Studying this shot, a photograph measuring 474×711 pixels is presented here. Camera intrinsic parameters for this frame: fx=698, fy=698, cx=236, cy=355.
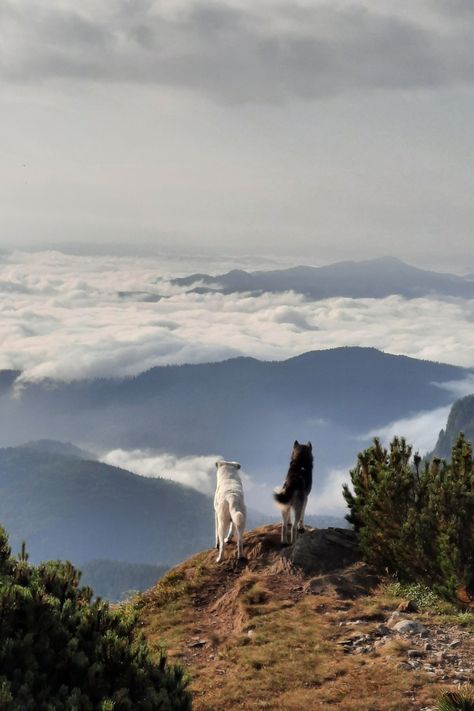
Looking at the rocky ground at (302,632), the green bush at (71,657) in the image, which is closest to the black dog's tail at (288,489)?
the rocky ground at (302,632)

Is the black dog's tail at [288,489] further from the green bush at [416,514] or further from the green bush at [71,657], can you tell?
the green bush at [71,657]

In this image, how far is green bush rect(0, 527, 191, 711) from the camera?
8.05m

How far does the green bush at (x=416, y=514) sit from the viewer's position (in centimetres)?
1760

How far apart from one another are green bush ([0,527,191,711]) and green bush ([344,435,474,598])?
10.2 metres

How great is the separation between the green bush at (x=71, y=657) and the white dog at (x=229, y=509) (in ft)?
36.2

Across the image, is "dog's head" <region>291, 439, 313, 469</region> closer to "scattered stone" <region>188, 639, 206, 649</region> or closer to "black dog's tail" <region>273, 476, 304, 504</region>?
"black dog's tail" <region>273, 476, 304, 504</region>

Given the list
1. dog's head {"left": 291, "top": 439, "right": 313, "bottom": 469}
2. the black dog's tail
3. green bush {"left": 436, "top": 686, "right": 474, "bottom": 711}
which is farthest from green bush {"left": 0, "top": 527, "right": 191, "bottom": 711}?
dog's head {"left": 291, "top": 439, "right": 313, "bottom": 469}

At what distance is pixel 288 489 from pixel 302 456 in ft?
4.31

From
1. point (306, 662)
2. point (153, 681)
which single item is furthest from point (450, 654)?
point (153, 681)

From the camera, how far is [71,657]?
8.62m

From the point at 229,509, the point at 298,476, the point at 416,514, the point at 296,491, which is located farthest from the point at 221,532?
the point at 416,514

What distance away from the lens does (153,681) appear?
911cm

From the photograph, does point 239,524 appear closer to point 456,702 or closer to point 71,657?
point 456,702

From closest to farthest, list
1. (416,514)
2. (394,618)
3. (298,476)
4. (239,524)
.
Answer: (394,618) → (416,514) → (239,524) → (298,476)
